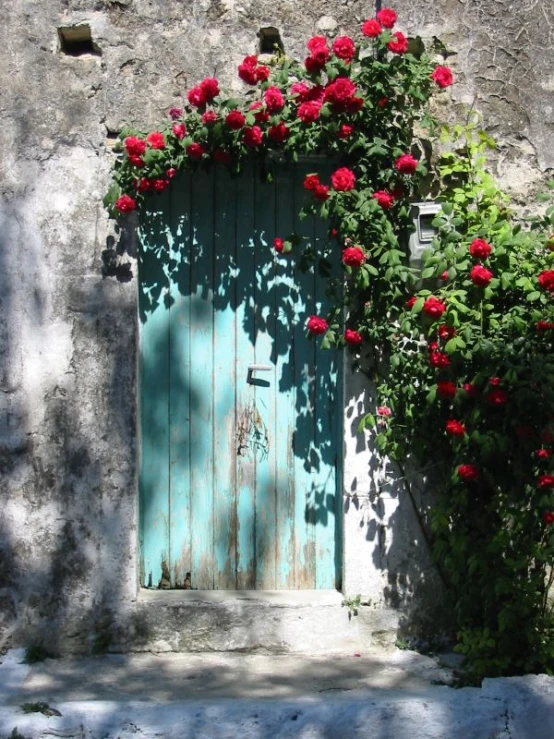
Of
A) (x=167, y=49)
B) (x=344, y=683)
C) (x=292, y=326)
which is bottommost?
(x=344, y=683)

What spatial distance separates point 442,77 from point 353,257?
3.02ft

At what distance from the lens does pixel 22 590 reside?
4281 millimetres

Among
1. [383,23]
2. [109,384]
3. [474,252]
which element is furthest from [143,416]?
[383,23]

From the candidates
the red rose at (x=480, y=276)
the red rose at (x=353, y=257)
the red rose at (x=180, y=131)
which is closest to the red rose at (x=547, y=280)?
the red rose at (x=480, y=276)

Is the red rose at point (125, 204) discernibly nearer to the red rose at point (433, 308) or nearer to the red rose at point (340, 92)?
the red rose at point (340, 92)

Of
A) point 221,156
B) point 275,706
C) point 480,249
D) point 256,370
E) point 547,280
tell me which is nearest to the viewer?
point 275,706

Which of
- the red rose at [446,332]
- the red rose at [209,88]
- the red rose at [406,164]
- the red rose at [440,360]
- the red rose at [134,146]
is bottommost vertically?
the red rose at [440,360]

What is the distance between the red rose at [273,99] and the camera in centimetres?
415

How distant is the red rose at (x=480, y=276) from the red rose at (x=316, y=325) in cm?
71

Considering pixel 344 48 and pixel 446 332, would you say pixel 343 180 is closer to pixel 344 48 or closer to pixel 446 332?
pixel 344 48

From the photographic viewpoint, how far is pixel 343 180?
4094 mm

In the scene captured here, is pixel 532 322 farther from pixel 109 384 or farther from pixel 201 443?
pixel 109 384

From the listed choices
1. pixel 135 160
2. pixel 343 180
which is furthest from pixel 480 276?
pixel 135 160

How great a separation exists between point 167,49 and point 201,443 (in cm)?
187
